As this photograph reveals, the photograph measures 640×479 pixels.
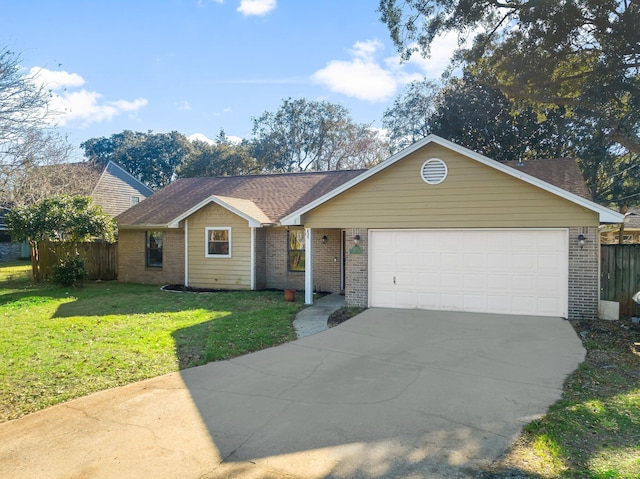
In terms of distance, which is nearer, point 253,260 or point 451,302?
point 451,302

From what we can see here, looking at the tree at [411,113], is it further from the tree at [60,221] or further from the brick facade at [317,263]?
the tree at [60,221]

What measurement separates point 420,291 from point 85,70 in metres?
10.8

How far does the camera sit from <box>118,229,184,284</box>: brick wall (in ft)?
56.5

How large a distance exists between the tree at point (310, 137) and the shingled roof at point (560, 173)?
24.7 meters

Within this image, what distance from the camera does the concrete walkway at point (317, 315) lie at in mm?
9594

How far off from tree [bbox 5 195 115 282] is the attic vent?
39.3ft

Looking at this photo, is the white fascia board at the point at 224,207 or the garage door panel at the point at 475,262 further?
the white fascia board at the point at 224,207

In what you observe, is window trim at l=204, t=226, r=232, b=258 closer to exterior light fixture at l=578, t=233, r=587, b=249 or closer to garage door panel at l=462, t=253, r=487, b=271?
garage door panel at l=462, t=253, r=487, b=271

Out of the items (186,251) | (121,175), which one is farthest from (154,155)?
(186,251)

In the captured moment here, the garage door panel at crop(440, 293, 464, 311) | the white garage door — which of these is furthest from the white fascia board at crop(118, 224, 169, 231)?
the garage door panel at crop(440, 293, 464, 311)

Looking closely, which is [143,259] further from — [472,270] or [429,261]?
[472,270]

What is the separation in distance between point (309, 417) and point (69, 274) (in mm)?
14343

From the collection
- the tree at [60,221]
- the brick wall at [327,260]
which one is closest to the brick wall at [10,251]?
the tree at [60,221]

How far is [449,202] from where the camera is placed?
11031mm
